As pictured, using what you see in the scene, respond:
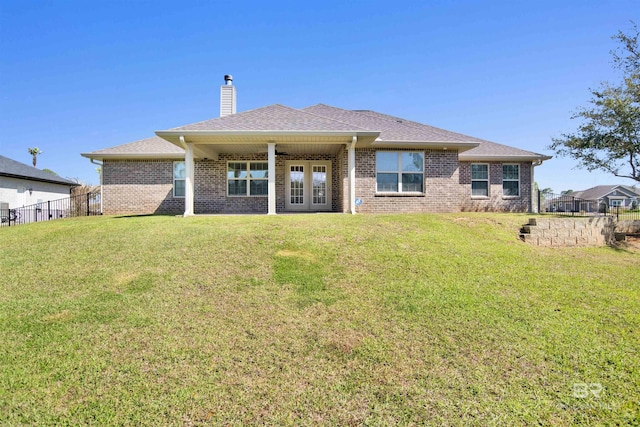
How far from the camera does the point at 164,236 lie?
786 centimetres

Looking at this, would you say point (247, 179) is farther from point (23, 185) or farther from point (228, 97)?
point (23, 185)

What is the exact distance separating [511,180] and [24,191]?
101 feet

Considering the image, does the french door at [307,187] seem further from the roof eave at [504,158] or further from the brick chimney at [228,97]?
the roof eave at [504,158]

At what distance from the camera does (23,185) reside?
69.4 ft

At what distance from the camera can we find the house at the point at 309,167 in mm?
11430

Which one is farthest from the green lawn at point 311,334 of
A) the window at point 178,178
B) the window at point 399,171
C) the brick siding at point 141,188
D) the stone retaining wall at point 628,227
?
the window at point 178,178

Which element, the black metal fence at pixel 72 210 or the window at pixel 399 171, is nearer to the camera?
the window at pixel 399 171

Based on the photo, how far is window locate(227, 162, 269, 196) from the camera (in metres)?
14.5

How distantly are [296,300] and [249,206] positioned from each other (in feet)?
32.7

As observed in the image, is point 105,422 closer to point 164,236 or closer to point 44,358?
point 44,358

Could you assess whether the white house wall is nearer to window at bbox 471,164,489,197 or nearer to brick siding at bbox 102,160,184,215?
brick siding at bbox 102,160,184,215

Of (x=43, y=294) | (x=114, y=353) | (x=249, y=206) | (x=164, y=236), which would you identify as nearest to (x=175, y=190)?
(x=249, y=206)

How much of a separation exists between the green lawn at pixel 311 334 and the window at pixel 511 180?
10208 mm

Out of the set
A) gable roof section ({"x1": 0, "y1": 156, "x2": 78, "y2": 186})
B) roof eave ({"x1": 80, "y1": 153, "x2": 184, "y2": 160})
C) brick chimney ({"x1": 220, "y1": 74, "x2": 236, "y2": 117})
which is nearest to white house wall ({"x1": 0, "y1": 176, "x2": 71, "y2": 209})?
gable roof section ({"x1": 0, "y1": 156, "x2": 78, "y2": 186})
